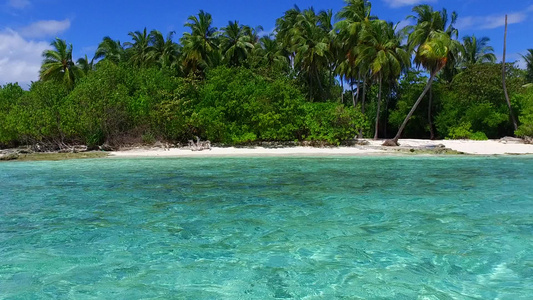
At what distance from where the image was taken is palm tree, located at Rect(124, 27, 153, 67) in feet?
126

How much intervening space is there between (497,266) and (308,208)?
3883 millimetres

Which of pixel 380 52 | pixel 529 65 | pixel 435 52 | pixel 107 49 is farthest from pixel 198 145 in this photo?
pixel 529 65

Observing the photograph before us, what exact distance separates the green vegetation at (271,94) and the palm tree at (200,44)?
95 millimetres

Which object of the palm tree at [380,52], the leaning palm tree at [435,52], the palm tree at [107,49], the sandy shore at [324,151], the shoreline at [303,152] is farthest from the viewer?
the palm tree at [107,49]

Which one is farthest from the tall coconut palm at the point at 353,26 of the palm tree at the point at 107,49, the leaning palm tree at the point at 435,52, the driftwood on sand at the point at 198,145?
the palm tree at the point at 107,49

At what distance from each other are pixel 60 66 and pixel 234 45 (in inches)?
618

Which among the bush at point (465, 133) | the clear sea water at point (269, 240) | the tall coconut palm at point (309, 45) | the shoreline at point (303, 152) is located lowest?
the clear sea water at point (269, 240)

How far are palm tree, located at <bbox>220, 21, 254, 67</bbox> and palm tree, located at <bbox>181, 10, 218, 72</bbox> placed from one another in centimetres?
105

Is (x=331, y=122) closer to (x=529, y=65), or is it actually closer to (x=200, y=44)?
(x=200, y=44)

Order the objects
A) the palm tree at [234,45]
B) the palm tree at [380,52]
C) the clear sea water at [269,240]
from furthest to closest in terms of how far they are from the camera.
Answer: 1. the palm tree at [234,45]
2. the palm tree at [380,52]
3. the clear sea water at [269,240]

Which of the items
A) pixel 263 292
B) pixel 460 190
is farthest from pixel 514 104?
pixel 263 292

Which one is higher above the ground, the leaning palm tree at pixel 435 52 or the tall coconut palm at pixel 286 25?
the tall coconut palm at pixel 286 25

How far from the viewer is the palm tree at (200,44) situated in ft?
108

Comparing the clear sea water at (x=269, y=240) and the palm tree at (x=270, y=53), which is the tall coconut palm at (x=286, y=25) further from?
the clear sea water at (x=269, y=240)
